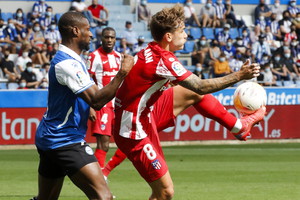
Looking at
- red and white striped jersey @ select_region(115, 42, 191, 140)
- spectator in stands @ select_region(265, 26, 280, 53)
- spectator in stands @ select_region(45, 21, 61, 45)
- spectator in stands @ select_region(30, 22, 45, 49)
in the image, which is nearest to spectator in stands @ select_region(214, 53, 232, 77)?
spectator in stands @ select_region(265, 26, 280, 53)

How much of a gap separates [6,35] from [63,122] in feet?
61.0

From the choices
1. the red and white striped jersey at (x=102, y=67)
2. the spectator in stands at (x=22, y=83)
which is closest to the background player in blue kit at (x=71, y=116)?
the red and white striped jersey at (x=102, y=67)

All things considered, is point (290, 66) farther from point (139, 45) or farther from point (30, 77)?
A: point (30, 77)

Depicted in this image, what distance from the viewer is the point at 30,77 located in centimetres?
2170

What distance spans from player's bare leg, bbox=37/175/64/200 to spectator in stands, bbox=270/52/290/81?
1962 centimetres

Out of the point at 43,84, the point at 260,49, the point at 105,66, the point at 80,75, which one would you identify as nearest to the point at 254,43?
the point at 260,49

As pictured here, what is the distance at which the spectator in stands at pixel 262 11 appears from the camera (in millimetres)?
30188

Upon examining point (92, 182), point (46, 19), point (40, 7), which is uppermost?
point (40, 7)

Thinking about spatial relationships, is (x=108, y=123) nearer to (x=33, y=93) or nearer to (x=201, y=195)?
(x=201, y=195)

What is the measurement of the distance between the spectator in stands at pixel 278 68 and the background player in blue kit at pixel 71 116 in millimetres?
19601

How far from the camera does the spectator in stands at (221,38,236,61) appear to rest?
2664 cm

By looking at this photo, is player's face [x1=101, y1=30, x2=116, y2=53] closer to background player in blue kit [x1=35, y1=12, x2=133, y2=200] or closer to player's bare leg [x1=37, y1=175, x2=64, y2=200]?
background player in blue kit [x1=35, y1=12, x2=133, y2=200]

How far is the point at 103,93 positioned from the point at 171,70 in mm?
1069

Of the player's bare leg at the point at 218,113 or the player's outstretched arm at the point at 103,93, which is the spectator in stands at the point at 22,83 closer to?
the player's bare leg at the point at 218,113
